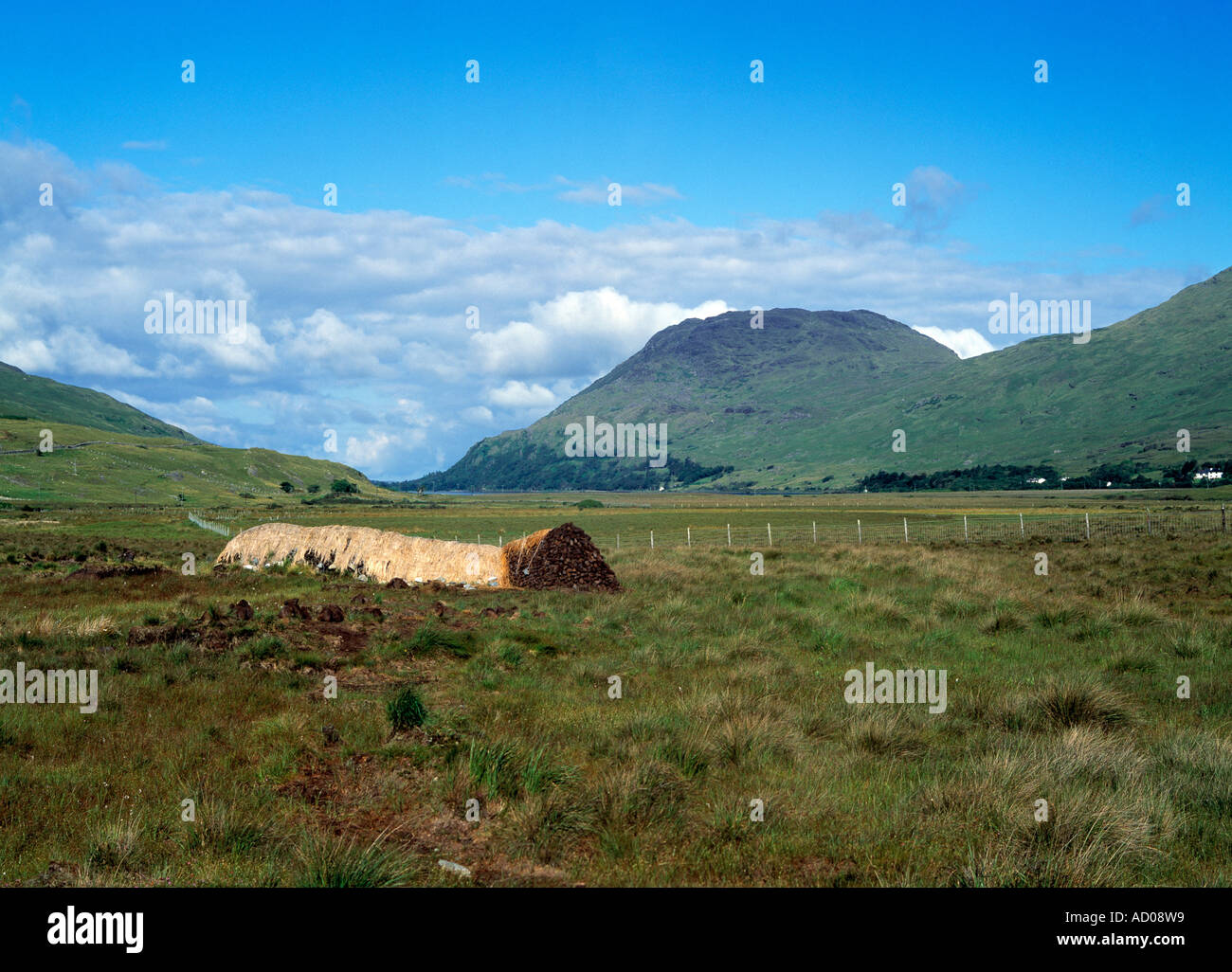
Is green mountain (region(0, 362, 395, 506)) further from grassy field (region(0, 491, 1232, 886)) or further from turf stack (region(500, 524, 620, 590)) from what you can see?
grassy field (region(0, 491, 1232, 886))

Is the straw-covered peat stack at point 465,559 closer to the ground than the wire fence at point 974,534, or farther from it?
farther from it

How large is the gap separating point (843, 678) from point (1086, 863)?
6.38 metres

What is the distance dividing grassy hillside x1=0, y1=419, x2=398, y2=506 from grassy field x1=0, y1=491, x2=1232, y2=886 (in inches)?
4455

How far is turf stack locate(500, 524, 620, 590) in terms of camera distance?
21.5m

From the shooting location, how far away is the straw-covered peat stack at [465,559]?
21.8 metres

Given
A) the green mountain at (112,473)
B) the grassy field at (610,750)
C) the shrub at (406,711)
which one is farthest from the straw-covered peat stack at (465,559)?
the green mountain at (112,473)

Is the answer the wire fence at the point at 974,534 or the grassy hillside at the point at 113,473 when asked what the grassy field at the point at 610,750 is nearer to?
the wire fence at the point at 974,534

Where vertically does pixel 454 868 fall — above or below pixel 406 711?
below
